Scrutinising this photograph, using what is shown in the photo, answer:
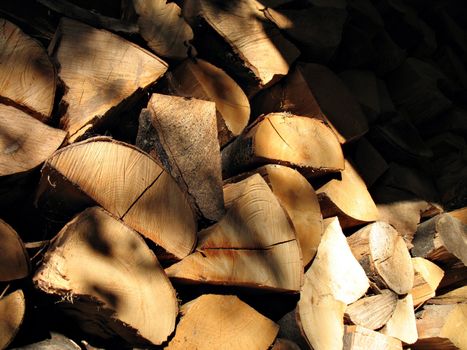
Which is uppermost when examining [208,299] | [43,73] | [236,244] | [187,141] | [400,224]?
[43,73]

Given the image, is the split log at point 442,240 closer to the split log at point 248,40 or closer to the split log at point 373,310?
the split log at point 373,310

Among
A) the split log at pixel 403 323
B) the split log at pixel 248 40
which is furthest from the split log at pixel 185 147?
the split log at pixel 403 323

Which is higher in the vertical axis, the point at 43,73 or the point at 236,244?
the point at 43,73

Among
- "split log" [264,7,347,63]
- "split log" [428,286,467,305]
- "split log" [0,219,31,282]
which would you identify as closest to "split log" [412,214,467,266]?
"split log" [428,286,467,305]

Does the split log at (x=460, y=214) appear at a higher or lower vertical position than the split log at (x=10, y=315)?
lower

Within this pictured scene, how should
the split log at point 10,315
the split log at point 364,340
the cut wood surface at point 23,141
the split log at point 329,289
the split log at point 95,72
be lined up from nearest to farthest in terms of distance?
the split log at point 10,315
the cut wood surface at point 23,141
the split log at point 95,72
the split log at point 329,289
the split log at point 364,340

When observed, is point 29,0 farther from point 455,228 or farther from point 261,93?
point 455,228

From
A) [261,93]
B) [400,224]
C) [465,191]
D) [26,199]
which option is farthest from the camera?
[465,191]

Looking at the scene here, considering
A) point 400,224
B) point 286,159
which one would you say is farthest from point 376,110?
point 286,159
